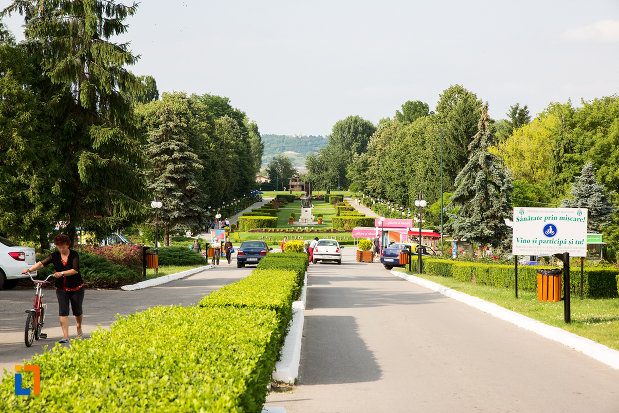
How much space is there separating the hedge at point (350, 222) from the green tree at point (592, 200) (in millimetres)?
33946

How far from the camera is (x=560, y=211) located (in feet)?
49.7

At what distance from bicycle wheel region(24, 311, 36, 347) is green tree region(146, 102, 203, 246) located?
153 ft

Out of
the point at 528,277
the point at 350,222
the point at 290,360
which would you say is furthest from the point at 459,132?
the point at 290,360

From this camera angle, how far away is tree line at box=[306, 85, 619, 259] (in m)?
42.5

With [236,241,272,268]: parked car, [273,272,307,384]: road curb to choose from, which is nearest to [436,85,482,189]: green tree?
[236,241,272,268]: parked car

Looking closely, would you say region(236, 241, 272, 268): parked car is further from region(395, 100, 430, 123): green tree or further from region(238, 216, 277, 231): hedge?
region(395, 100, 430, 123): green tree

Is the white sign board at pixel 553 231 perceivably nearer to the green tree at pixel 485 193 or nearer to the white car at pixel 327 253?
the white car at pixel 327 253

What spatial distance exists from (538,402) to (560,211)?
895 cm

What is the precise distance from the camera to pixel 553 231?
15031 millimetres

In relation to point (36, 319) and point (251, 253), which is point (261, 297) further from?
point (251, 253)

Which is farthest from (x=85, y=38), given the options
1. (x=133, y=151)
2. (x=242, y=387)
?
(x=242, y=387)

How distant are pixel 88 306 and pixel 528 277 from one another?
13.4m

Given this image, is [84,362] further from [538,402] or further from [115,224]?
[115,224]

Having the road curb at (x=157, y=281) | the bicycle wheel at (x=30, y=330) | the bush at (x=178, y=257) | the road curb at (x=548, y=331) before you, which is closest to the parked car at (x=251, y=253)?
the bush at (x=178, y=257)
